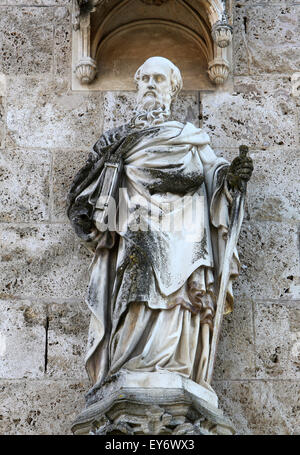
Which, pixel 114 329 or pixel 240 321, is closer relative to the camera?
pixel 114 329

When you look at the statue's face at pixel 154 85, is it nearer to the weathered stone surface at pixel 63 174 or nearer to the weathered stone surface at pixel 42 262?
the weathered stone surface at pixel 63 174

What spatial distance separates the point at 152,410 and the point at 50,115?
7.39 feet

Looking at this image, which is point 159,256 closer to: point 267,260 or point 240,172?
point 240,172

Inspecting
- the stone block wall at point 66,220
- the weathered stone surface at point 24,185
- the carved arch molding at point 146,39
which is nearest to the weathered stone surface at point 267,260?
the stone block wall at point 66,220

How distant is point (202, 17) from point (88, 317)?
1.98 metres

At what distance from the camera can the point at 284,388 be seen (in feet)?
22.9

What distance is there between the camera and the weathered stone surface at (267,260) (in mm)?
7258

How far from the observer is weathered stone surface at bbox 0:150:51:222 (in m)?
7.47

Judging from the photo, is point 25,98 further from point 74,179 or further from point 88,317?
point 88,317

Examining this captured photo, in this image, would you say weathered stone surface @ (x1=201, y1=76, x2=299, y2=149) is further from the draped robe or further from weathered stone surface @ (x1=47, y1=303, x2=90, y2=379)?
weathered stone surface @ (x1=47, y1=303, x2=90, y2=379)

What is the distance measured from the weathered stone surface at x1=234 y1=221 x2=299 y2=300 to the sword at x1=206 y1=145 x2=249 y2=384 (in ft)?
1.87

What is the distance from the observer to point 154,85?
23.9 feet

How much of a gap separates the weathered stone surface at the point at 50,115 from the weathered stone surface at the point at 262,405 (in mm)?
1687

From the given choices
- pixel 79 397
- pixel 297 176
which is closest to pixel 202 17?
pixel 297 176
